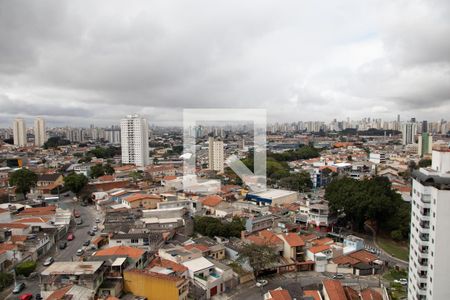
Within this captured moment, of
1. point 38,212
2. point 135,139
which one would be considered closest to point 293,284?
point 38,212

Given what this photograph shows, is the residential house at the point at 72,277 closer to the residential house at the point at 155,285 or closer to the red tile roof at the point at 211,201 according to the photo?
the residential house at the point at 155,285

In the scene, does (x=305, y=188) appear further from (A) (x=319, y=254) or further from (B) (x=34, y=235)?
(B) (x=34, y=235)

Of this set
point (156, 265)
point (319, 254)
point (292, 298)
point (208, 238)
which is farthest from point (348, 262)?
point (156, 265)

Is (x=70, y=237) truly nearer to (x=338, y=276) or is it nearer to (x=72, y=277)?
(x=72, y=277)

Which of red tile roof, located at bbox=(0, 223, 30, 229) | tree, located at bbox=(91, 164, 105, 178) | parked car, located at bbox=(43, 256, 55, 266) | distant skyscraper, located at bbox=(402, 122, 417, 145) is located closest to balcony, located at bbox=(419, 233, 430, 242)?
parked car, located at bbox=(43, 256, 55, 266)

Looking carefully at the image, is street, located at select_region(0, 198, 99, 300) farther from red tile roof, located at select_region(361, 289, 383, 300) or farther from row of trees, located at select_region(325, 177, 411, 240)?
row of trees, located at select_region(325, 177, 411, 240)

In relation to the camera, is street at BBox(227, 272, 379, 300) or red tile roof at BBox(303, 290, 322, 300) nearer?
red tile roof at BBox(303, 290, 322, 300)
